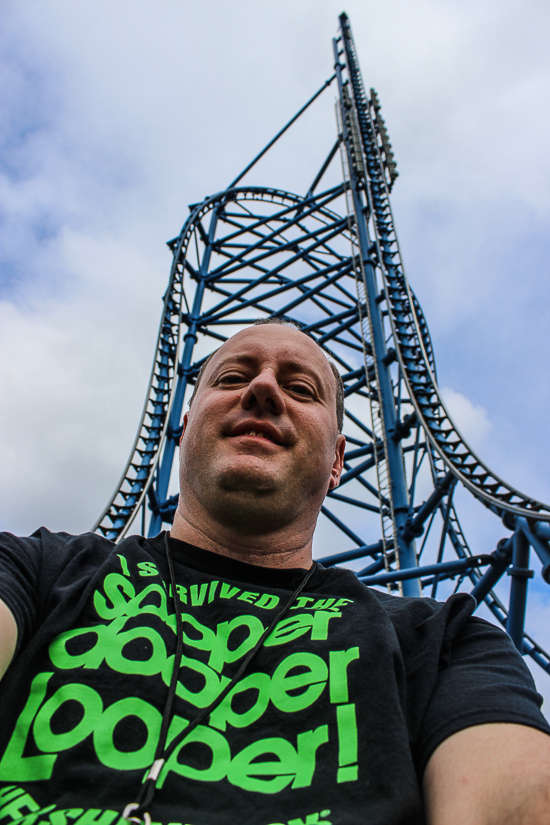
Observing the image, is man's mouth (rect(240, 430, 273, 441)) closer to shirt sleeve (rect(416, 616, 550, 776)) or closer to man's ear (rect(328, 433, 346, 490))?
man's ear (rect(328, 433, 346, 490))

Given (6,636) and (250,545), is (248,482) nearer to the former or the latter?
(250,545)

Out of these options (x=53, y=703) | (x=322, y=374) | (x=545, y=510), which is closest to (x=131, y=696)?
(x=53, y=703)

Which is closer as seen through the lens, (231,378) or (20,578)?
(20,578)

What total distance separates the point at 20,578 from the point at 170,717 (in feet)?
1.48

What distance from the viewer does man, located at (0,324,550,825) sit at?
88 cm

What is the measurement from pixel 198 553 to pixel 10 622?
1.88 feet

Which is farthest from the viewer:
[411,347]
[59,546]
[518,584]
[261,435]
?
[411,347]

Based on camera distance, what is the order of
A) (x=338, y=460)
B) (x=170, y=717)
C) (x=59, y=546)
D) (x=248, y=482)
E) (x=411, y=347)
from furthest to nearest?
(x=411, y=347)
(x=338, y=460)
(x=248, y=482)
(x=59, y=546)
(x=170, y=717)

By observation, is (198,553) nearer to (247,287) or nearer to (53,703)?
(53,703)

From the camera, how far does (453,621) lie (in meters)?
1.29

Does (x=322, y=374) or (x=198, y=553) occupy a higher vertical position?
(x=322, y=374)

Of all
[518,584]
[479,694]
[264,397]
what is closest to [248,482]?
[264,397]

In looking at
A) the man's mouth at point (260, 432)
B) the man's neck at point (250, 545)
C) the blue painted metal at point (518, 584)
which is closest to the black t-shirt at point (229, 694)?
the man's neck at point (250, 545)

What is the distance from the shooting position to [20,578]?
1.14 m
